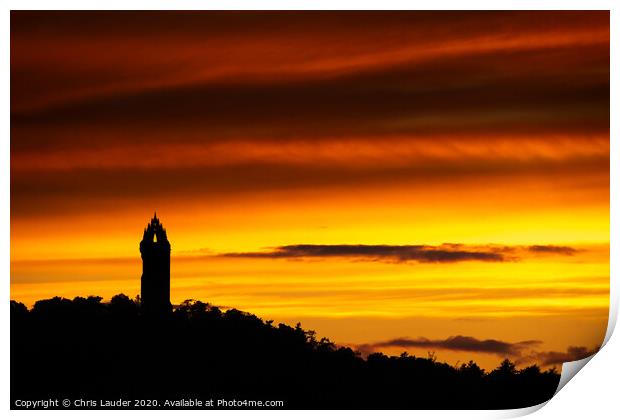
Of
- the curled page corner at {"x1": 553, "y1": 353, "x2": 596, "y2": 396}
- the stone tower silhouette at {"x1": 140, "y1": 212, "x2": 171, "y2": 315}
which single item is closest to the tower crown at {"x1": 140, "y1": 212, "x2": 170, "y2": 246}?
the stone tower silhouette at {"x1": 140, "y1": 212, "x2": 171, "y2": 315}

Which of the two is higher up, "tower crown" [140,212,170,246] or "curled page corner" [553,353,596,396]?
"tower crown" [140,212,170,246]

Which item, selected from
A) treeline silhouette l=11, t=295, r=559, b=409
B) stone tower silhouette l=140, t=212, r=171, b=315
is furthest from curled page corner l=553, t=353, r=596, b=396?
stone tower silhouette l=140, t=212, r=171, b=315

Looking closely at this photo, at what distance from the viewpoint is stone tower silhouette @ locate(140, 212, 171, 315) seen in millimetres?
5113

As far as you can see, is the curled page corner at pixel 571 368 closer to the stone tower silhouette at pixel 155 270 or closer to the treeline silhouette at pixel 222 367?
the treeline silhouette at pixel 222 367

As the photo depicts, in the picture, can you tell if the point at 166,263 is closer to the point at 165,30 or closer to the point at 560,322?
the point at 165,30

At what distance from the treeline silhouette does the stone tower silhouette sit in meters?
0.08

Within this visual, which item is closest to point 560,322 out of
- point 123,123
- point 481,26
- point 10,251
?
point 481,26

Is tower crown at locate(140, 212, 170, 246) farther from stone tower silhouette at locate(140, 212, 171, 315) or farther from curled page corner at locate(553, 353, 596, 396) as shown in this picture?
curled page corner at locate(553, 353, 596, 396)

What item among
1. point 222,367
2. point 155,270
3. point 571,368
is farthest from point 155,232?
point 571,368

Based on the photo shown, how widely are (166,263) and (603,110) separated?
2634 millimetres

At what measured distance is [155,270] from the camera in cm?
514

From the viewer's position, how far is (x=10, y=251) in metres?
5.14

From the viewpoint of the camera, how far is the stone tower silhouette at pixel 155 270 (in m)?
5.11

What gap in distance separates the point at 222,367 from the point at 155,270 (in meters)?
0.68
